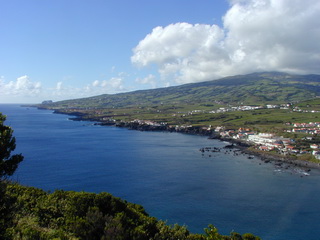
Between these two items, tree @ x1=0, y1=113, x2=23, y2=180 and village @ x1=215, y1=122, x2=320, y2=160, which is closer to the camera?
tree @ x1=0, y1=113, x2=23, y2=180

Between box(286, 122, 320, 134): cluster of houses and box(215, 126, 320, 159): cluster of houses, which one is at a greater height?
box(286, 122, 320, 134): cluster of houses

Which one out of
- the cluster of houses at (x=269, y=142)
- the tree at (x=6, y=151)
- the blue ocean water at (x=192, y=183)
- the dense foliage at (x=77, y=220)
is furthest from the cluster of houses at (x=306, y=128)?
the tree at (x=6, y=151)

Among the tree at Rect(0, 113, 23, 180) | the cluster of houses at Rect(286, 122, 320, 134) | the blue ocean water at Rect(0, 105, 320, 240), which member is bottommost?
the blue ocean water at Rect(0, 105, 320, 240)

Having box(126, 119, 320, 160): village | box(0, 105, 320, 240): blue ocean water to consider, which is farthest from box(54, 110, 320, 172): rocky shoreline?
box(0, 105, 320, 240): blue ocean water

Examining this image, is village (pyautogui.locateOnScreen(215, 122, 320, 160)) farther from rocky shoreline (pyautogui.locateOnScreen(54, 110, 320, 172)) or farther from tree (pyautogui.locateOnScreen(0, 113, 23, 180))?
tree (pyautogui.locateOnScreen(0, 113, 23, 180))

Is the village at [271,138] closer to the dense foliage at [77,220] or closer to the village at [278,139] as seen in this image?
the village at [278,139]

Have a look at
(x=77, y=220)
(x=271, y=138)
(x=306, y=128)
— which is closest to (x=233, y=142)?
(x=271, y=138)

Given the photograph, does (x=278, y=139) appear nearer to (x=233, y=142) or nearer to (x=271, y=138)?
(x=271, y=138)

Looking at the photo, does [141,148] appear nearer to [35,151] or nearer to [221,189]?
[35,151]
